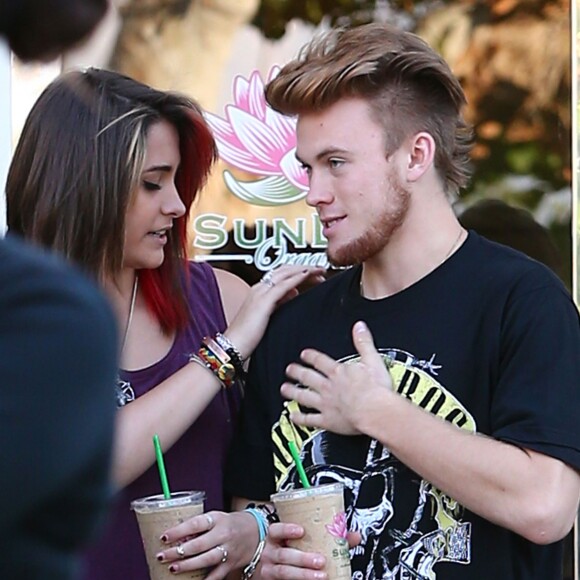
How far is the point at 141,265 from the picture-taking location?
230 cm

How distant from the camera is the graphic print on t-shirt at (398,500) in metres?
1.89

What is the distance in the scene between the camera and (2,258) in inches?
32.9

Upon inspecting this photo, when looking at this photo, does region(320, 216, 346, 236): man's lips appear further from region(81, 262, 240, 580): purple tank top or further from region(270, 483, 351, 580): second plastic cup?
region(270, 483, 351, 580): second plastic cup

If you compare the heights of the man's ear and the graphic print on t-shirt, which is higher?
the man's ear

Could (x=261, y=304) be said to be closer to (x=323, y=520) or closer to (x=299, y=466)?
(x=299, y=466)

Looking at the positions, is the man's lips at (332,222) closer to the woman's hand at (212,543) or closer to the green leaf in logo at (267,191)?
the woman's hand at (212,543)

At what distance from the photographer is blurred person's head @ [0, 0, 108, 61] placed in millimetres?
821

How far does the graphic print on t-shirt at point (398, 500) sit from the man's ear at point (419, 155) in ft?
1.17

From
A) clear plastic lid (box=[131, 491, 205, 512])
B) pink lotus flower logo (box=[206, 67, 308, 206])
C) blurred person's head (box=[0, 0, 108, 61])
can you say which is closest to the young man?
clear plastic lid (box=[131, 491, 205, 512])

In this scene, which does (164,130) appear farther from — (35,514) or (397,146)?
(35,514)

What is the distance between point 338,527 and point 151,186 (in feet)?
2.72

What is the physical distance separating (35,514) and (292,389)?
125 centimetres

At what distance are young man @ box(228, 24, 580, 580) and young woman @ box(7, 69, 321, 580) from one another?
92 millimetres

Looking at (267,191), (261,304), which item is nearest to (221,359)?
(261,304)
